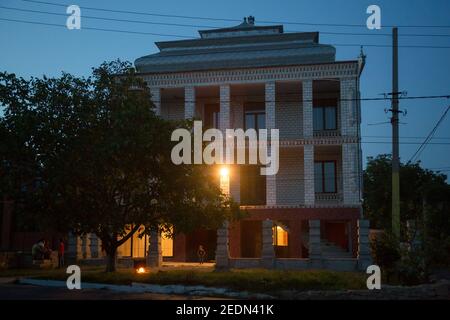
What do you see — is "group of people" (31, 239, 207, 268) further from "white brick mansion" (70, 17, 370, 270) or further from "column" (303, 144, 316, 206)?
"column" (303, 144, 316, 206)

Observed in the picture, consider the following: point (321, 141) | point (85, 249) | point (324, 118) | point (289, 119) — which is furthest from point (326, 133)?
point (85, 249)

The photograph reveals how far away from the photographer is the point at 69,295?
1720cm

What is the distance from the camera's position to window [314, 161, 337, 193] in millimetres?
32406

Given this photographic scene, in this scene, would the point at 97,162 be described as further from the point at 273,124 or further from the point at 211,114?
the point at 211,114

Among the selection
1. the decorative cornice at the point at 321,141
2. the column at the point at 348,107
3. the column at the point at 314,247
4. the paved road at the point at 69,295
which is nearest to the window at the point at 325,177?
the decorative cornice at the point at 321,141

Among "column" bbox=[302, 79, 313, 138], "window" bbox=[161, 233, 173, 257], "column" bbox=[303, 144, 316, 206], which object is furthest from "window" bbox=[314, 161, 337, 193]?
"window" bbox=[161, 233, 173, 257]

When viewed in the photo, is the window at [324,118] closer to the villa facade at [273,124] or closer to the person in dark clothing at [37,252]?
the villa facade at [273,124]

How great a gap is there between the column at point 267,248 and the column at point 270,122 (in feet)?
10.1

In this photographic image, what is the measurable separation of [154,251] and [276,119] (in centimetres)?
1092

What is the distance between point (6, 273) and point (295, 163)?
17157 mm

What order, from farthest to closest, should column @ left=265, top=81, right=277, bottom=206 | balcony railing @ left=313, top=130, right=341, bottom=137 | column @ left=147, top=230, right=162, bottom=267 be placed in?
balcony railing @ left=313, top=130, right=341, bottom=137 → column @ left=265, top=81, right=277, bottom=206 → column @ left=147, top=230, right=162, bottom=267

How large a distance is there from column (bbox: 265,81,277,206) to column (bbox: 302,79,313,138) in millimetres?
1804
